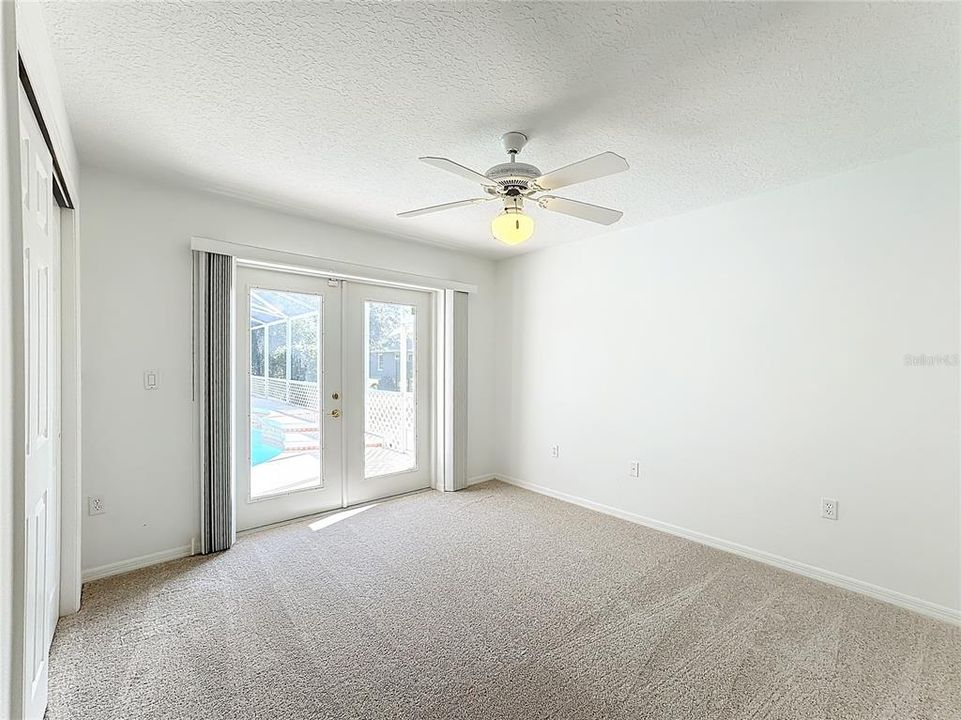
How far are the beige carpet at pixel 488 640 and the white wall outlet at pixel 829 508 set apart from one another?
42cm

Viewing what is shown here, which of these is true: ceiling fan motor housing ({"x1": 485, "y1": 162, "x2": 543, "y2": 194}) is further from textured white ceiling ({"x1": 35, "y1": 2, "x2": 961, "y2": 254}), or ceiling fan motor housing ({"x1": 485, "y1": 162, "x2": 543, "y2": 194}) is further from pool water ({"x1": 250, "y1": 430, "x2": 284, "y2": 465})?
pool water ({"x1": 250, "y1": 430, "x2": 284, "y2": 465})

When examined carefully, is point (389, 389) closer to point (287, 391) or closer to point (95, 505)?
point (287, 391)

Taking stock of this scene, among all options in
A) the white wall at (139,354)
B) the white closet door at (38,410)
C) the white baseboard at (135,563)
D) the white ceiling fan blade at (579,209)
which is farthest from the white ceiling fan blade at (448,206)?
the white baseboard at (135,563)

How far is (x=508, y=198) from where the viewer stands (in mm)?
2303

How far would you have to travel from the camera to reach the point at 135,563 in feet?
9.46

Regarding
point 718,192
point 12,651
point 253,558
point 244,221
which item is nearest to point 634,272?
point 718,192

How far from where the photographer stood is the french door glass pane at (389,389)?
419cm

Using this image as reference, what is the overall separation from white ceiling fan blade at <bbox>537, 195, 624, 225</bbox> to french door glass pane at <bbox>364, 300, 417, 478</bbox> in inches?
88.1

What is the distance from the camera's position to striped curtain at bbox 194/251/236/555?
10.1ft

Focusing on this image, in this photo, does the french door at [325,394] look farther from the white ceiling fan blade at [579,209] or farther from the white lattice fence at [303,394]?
the white ceiling fan blade at [579,209]

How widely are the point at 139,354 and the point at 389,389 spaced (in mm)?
1956

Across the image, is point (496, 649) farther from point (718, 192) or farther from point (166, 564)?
point (718, 192)

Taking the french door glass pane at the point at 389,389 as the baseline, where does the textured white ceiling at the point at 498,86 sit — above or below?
above

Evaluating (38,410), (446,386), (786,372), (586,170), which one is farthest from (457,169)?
(446,386)
